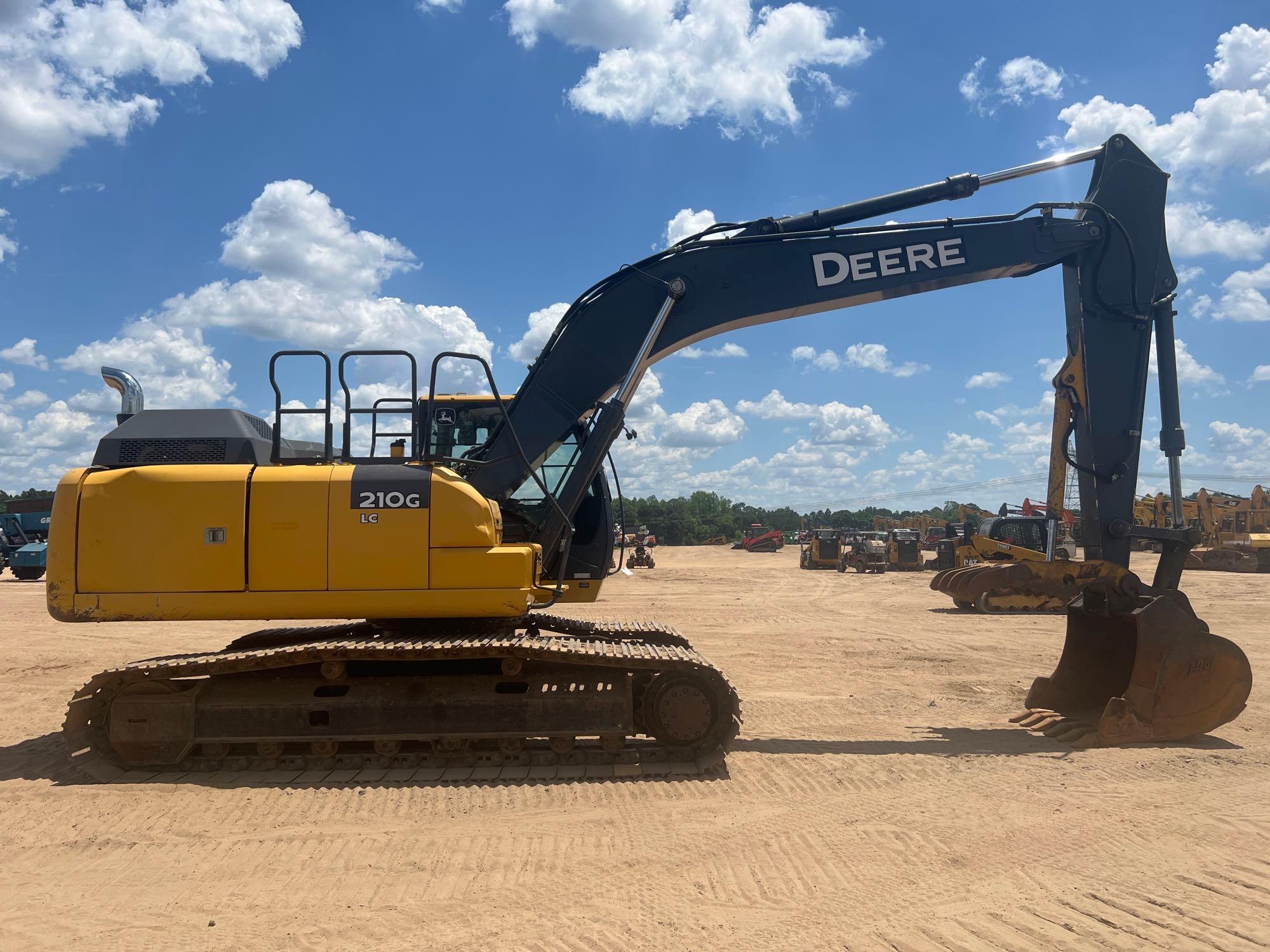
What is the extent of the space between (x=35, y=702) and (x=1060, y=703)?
10395mm

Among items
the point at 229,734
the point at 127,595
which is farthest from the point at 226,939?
the point at 127,595

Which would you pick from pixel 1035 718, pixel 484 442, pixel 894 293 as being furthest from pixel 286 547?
pixel 1035 718

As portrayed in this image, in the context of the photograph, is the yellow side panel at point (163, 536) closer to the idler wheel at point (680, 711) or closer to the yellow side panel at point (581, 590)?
A: the yellow side panel at point (581, 590)

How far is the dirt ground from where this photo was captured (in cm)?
389

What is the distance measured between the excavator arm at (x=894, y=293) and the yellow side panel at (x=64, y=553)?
10.2 ft

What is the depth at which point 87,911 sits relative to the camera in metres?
4.14

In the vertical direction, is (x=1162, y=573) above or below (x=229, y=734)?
above

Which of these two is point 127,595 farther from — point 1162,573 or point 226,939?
Result: point 1162,573

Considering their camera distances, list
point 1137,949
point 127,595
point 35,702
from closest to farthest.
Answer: point 1137,949
point 127,595
point 35,702

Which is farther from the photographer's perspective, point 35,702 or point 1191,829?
point 35,702

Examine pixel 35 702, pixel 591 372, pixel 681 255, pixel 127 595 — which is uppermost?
pixel 681 255

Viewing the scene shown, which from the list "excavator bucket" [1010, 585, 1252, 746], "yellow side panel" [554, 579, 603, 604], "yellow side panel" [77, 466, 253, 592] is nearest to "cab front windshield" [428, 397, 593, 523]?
"yellow side panel" [554, 579, 603, 604]

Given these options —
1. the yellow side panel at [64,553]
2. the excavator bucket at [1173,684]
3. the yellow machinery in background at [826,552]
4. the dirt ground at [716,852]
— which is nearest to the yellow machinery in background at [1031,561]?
the excavator bucket at [1173,684]

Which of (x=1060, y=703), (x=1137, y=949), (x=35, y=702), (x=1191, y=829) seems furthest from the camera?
(x=35, y=702)
